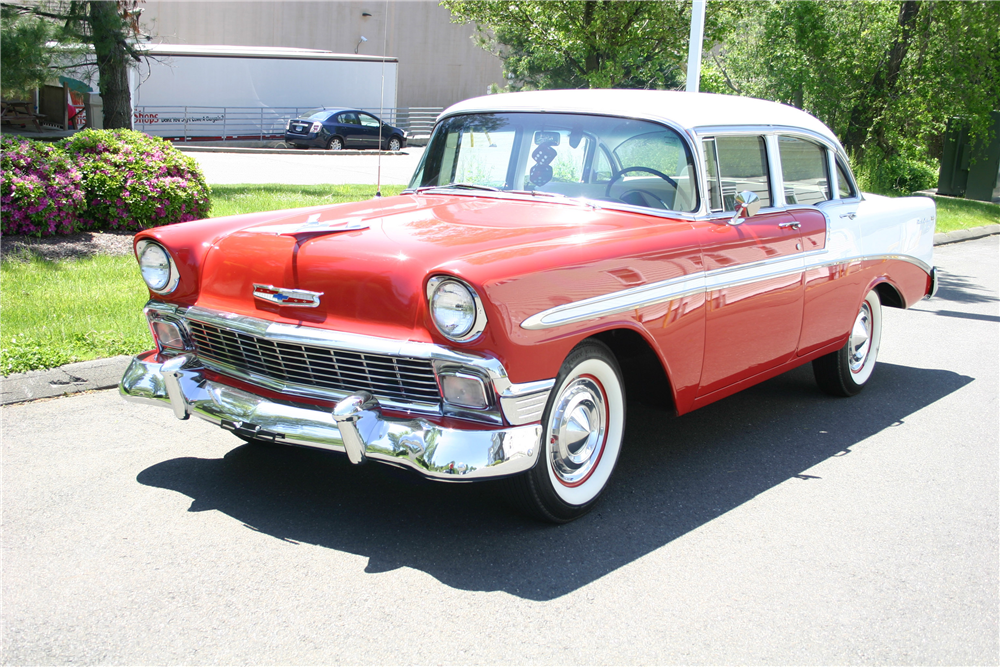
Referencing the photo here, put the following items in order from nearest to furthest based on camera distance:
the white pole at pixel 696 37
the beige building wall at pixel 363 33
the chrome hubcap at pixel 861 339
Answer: the chrome hubcap at pixel 861 339 < the white pole at pixel 696 37 < the beige building wall at pixel 363 33

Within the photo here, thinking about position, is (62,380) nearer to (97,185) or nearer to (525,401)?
(525,401)

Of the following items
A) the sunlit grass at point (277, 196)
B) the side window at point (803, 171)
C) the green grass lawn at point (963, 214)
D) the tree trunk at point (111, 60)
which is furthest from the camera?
the green grass lawn at point (963, 214)

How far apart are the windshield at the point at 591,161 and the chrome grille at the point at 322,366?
1.41 metres

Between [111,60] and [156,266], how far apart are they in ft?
28.0

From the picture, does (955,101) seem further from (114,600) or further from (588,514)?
(114,600)

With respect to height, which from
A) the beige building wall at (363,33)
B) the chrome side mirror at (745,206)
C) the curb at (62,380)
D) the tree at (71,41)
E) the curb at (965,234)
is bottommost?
the curb at (62,380)

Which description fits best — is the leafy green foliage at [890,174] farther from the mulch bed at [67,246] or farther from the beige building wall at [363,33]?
the beige building wall at [363,33]

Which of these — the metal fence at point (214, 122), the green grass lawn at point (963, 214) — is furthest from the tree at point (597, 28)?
the metal fence at point (214, 122)

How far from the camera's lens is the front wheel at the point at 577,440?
3438 mm

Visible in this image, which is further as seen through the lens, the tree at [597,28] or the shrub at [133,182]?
the tree at [597,28]

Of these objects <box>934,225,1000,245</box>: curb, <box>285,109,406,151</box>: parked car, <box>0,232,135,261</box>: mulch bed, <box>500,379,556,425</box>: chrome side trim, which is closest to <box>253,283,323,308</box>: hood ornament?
<box>500,379,556,425</box>: chrome side trim

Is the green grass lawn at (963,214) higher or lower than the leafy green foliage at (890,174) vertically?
lower

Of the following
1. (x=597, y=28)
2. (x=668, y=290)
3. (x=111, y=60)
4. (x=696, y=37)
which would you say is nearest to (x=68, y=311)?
(x=668, y=290)

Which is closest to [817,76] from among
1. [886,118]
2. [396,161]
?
[886,118]
